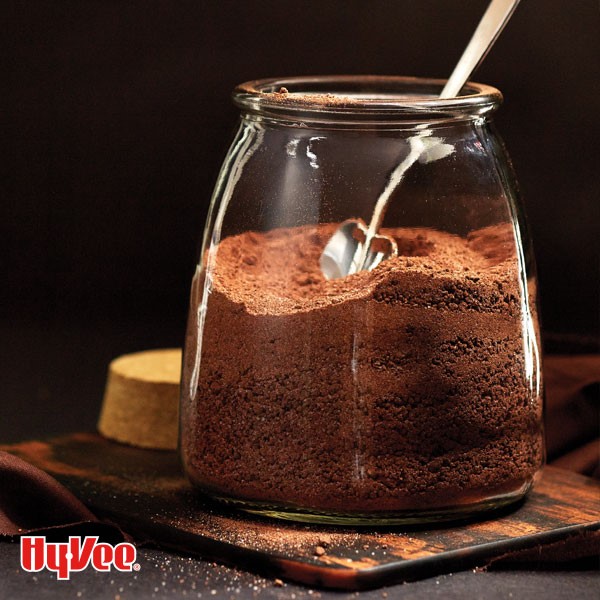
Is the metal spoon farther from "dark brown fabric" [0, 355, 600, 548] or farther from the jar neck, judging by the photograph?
"dark brown fabric" [0, 355, 600, 548]

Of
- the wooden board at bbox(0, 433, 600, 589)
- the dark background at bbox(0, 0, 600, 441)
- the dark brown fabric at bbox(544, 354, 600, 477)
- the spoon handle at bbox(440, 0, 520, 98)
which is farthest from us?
the dark background at bbox(0, 0, 600, 441)

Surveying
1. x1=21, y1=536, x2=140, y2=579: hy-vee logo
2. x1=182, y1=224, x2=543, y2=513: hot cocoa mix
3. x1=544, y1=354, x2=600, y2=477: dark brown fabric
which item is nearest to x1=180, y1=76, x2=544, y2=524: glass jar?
x1=182, y1=224, x2=543, y2=513: hot cocoa mix

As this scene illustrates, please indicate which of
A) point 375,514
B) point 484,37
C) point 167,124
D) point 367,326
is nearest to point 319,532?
point 375,514

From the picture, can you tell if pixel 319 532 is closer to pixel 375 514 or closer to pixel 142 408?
pixel 375 514

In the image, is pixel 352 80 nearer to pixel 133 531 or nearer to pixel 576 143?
pixel 133 531

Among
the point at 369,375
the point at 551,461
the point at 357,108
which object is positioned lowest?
the point at 551,461

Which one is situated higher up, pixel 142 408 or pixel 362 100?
pixel 362 100

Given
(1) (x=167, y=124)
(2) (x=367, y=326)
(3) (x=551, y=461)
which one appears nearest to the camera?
(2) (x=367, y=326)

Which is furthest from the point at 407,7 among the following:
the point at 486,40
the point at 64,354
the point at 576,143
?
the point at 486,40
